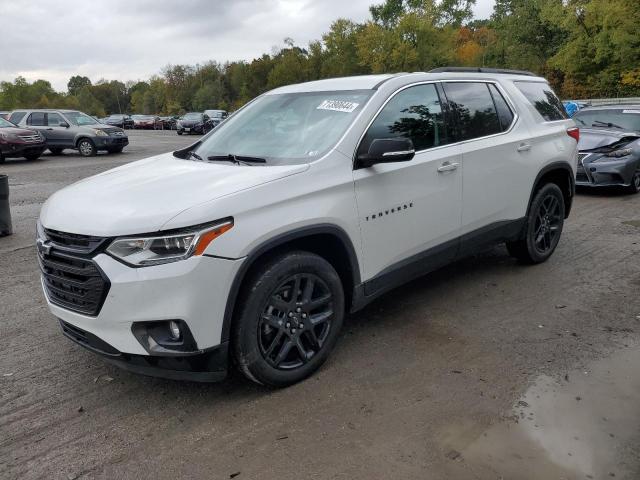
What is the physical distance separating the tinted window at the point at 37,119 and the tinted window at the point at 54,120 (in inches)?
7.9

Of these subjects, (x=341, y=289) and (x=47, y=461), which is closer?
(x=47, y=461)

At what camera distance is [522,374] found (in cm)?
351

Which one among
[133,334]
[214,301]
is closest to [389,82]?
[214,301]

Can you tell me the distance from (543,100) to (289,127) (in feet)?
9.86

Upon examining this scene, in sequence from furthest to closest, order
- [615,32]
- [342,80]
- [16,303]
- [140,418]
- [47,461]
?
[615,32], [16,303], [342,80], [140,418], [47,461]

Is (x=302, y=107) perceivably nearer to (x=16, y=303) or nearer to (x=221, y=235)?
(x=221, y=235)

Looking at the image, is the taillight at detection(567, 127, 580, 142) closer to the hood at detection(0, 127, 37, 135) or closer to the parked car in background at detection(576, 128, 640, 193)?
the parked car in background at detection(576, 128, 640, 193)

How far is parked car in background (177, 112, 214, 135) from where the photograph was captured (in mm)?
35656

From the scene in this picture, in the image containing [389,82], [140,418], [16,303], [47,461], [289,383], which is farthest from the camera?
[16,303]

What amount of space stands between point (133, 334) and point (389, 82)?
2.50 m

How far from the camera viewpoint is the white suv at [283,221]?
286 centimetres

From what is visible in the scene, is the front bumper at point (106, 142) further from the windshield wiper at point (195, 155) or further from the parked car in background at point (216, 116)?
the windshield wiper at point (195, 155)

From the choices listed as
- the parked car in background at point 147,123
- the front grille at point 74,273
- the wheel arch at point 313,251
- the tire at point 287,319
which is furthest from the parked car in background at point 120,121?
the tire at point 287,319

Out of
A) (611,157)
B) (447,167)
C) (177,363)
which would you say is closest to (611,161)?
(611,157)
